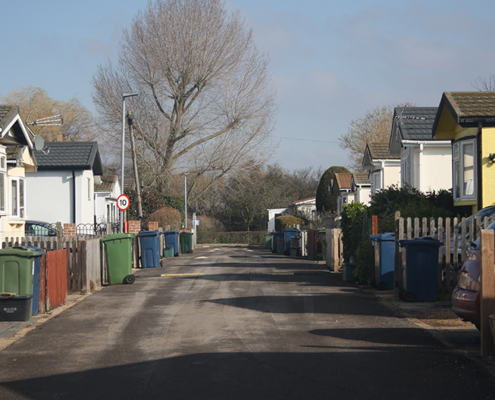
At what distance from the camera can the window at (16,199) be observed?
21.5 m

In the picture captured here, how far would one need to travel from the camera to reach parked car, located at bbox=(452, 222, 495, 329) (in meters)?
6.56

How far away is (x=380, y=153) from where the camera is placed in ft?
109

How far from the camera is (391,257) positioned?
13180mm

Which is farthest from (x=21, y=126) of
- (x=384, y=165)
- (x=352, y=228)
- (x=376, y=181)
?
(x=376, y=181)

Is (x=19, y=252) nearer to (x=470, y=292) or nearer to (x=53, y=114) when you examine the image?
(x=470, y=292)

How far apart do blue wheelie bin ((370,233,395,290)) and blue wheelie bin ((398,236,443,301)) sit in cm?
200

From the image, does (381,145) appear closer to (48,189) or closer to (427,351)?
(48,189)

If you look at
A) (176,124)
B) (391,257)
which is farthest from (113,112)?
(391,257)

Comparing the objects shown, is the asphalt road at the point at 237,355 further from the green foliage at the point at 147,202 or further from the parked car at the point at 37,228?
the green foliage at the point at 147,202

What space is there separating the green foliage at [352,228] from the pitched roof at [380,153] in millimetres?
14968

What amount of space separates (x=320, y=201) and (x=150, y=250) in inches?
1626

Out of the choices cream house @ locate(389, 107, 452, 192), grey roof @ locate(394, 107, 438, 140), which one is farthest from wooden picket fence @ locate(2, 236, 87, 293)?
grey roof @ locate(394, 107, 438, 140)

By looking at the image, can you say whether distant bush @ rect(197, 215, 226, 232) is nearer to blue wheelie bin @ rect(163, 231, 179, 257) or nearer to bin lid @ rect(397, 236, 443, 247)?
blue wheelie bin @ rect(163, 231, 179, 257)

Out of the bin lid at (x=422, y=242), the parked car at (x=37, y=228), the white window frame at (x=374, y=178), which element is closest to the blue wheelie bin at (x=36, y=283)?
the bin lid at (x=422, y=242)
